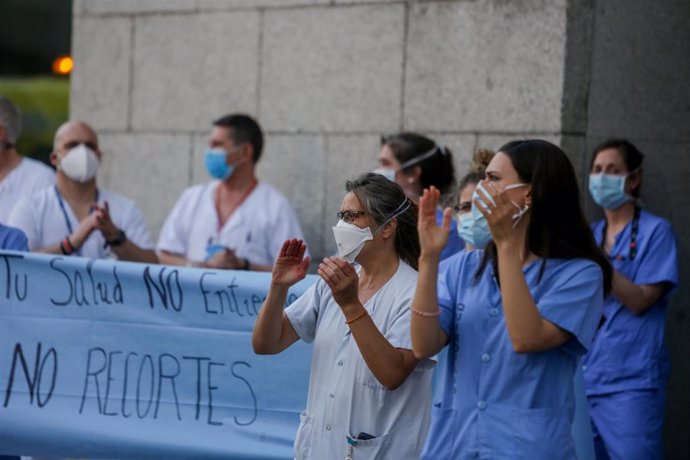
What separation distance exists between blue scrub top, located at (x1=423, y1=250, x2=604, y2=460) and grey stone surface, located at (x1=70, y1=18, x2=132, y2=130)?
4974 millimetres

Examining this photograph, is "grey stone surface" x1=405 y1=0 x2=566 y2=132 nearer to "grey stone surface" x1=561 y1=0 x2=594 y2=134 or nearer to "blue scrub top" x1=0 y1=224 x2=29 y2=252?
"grey stone surface" x1=561 y1=0 x2=594 y2=134

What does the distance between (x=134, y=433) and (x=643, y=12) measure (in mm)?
3535

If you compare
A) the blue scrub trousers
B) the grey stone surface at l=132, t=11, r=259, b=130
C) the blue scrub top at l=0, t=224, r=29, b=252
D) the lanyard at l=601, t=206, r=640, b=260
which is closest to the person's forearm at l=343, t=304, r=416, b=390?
the blue scrub trousers

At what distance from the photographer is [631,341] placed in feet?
19.6

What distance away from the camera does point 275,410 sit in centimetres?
546

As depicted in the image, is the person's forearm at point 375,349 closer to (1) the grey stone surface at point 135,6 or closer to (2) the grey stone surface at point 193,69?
(2) the grey stone surface at point 193,69

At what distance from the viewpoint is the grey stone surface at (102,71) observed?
8.55m

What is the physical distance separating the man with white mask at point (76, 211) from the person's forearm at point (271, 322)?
245 centimetres

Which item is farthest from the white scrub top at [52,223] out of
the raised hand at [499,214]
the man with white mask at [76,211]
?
the raised hand at [499,214]

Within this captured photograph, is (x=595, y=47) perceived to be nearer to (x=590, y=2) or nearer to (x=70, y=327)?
(x=590, y=2)

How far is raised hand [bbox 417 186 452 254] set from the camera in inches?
149

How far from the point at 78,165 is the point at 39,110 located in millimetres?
16964

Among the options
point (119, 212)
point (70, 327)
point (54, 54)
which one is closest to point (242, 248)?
point (119, 212)

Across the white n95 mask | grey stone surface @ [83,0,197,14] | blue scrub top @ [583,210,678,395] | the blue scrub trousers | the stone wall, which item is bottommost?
the blue scrub trousers
